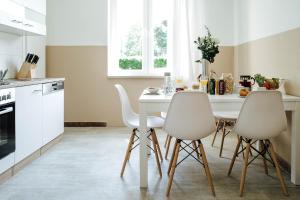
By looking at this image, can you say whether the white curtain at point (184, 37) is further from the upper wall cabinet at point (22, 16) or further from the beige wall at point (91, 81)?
the upper wall cabinet at point (22, 16)

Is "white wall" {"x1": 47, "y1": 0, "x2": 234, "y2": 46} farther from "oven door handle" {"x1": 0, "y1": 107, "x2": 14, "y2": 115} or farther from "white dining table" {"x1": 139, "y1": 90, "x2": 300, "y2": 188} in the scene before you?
"white dining table" {"x1": 139, "y1": 90, "x2": 300, "y2": 188}

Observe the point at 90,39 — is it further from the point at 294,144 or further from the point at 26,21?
the point at 294,144

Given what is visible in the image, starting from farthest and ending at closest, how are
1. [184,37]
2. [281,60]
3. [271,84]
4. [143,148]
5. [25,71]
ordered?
[184,37] → [25,71] → [281,60] → [271,84] → [143,148]

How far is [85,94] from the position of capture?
6.18 metres

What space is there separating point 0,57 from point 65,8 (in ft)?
7.08

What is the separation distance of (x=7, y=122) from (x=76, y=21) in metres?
3.27

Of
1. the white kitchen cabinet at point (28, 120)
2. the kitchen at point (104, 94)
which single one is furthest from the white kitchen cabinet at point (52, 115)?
the white kitchen cabinet at point (28, 120)

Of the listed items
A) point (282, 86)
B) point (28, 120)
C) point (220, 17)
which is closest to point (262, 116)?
point (282, 86)

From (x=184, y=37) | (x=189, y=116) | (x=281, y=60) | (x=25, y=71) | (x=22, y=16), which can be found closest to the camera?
(x=189, y=116)

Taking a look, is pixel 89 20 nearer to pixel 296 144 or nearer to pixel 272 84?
pixel 272 84

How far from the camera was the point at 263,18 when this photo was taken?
437cm

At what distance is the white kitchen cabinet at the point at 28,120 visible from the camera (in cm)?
342

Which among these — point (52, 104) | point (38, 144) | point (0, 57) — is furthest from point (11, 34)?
point (38, 144)

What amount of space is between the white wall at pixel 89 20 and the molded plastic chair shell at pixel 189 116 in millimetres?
3572
